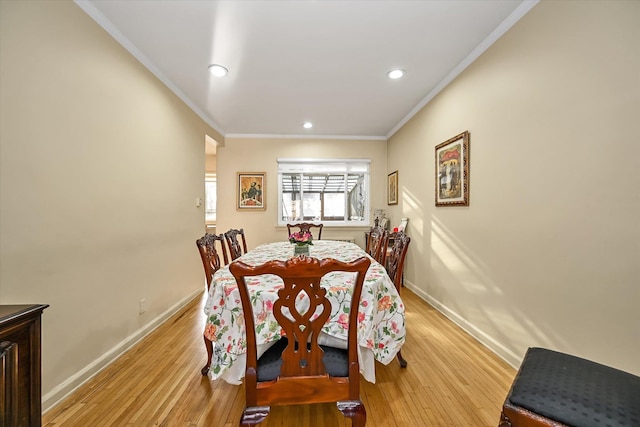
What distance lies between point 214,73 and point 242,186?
7.55 feet

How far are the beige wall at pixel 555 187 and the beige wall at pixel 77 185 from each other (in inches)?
119

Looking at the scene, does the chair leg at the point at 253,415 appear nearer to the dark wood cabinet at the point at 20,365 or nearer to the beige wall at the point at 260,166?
the dark wood cabinet at the point at 20,365

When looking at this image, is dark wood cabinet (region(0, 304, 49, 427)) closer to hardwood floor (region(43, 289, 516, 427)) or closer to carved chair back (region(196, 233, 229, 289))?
hardwood floor (region(43, 289, 516, 427))

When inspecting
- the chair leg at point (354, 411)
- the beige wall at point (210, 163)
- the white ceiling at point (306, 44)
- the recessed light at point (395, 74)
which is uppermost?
the recessed light at point (395, 74)

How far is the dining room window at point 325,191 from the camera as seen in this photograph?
480cm

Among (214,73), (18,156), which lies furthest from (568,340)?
(214,73)

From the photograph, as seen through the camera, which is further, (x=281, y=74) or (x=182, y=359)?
(x=281, y=74)

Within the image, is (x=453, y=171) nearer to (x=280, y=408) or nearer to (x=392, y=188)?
(x=392, y=188)

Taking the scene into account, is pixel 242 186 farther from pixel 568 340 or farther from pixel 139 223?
pixel 568 340

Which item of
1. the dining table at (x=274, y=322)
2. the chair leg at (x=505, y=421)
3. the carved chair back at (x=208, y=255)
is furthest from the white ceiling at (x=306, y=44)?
the chair leg at (x=505, y=421)

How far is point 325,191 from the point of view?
195 inches

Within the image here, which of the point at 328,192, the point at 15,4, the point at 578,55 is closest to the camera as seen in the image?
the point at 15,4

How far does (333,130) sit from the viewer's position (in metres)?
4.48

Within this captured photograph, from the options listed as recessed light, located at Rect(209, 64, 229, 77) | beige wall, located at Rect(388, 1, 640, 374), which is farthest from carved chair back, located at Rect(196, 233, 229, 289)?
beige wall, located at Rect(388, 1, 640, 374)
